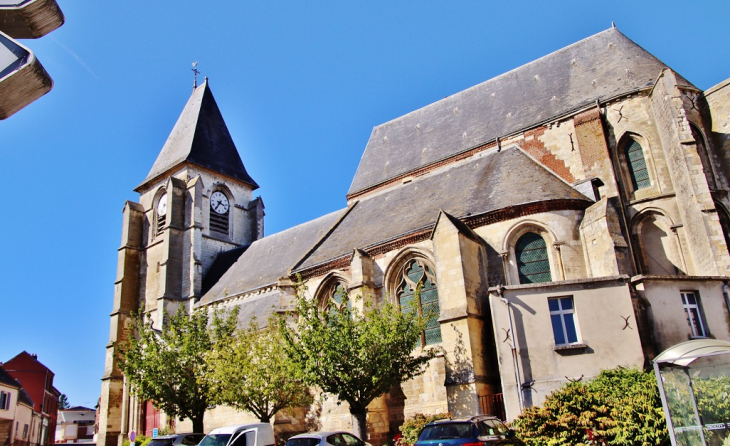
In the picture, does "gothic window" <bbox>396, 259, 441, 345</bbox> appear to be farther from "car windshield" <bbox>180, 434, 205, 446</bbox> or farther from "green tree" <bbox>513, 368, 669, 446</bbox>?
"car windshield" <bbox>180, 434, 205, 446</bbox>

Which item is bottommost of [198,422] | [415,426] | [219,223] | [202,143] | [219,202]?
[415,426]

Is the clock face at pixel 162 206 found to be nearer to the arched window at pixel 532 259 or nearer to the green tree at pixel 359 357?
the green tree at pixel 359 357

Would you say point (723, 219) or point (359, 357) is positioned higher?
point (723, 219)

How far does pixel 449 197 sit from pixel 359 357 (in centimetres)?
734

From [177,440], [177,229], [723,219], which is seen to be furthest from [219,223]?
[723,219]

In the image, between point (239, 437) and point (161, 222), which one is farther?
point (161, 222)

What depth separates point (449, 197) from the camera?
19.4 m

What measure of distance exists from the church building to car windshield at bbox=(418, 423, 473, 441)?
3563 millimetres

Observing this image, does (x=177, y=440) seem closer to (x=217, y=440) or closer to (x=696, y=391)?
(x=217, y=440)

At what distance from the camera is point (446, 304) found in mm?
15086

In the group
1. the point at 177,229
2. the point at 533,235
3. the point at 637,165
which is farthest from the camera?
the point at 177,229

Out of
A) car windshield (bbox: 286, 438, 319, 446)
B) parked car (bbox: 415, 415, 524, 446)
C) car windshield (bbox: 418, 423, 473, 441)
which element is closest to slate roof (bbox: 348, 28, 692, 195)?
parked car (bbox: 415, 415, 524, 446)

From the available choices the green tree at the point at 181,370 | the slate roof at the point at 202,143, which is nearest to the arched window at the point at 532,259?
the green tree at the point at 181,370

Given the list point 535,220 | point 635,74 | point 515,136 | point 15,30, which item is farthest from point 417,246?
point 15,30
